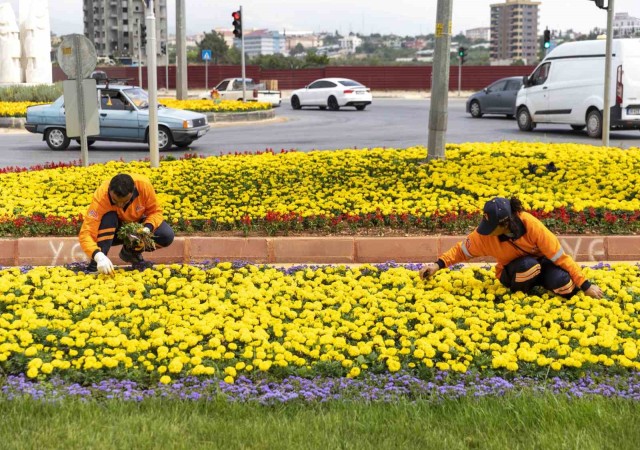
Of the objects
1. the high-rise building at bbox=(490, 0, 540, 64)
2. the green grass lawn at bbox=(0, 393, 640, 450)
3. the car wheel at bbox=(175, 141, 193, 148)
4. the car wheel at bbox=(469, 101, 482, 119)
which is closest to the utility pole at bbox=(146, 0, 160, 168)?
the car wheel at bbox=(175, 141, 193, 148)

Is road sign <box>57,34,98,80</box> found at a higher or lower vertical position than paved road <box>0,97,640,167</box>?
higher

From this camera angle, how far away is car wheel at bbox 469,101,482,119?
31642mm

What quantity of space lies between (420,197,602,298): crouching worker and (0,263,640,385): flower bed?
0.40ft

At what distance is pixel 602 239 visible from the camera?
31.3 ft

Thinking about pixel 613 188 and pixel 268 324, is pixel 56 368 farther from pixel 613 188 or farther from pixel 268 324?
pixel 613 188

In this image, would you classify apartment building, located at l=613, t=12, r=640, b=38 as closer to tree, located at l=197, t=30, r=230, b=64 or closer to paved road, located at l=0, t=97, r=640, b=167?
paved road, located at l=0, t=97, r=640, b=167

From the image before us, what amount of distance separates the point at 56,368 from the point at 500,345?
291 centimetres

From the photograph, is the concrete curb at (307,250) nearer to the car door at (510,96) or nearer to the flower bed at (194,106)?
the flower bed at (194,106)

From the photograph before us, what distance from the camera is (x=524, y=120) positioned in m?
24.7

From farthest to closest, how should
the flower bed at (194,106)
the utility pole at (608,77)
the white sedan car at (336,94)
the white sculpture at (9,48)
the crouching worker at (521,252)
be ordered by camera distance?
the white sculpture at (9,48)
the white sedan car at (336,94)
the flower bed at (194,106)
the utility pole at (608,77)
the crouching worker at (521,252)

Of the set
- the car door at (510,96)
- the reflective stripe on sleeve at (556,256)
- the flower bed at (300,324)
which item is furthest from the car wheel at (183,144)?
the reflective stripe on sleeve at (556,256)

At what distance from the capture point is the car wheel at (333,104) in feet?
127

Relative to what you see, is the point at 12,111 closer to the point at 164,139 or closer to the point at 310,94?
the point at 164,139

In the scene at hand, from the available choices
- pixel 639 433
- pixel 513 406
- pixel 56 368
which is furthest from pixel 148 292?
pixel 639 433
